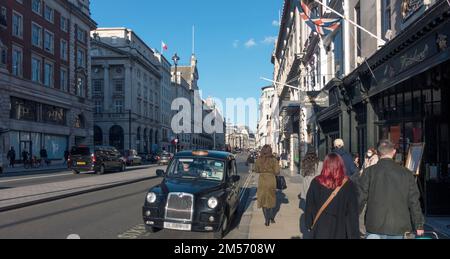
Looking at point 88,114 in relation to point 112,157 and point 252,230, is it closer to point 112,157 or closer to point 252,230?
point 112,157

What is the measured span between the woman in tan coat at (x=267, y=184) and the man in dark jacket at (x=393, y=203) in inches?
201

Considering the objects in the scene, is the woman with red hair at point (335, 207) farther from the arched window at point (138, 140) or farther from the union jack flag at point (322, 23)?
the arched window at point (138, 140)

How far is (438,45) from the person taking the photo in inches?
373

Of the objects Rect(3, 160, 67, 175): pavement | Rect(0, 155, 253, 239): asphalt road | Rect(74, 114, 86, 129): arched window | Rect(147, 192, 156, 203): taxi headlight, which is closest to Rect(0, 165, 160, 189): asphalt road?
Rect(0, 155, 253, 239): asphalt road

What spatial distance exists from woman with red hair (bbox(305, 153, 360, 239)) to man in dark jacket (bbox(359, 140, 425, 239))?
291mm

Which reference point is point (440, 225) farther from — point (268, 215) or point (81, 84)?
point (81, 84)

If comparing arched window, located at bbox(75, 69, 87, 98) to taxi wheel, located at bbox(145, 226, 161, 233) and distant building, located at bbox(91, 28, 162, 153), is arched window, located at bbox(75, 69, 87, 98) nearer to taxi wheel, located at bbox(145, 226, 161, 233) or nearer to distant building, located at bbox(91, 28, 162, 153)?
distant building, located at bbox(91, 28, 162, 153)

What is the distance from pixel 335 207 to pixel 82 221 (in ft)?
24.2

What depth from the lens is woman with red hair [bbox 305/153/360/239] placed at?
521 centimetres

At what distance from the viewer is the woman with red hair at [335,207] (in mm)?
5207

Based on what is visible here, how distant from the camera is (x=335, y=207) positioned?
5.21 m

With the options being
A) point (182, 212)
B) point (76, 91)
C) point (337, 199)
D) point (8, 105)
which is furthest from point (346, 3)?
point (76, 91)

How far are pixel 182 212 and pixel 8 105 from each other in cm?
3833
